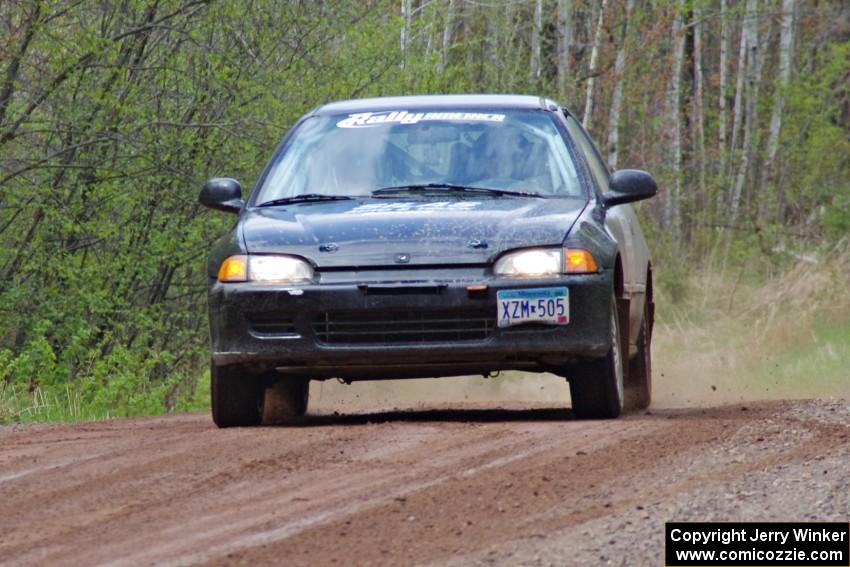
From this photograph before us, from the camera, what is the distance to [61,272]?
48.7 feet

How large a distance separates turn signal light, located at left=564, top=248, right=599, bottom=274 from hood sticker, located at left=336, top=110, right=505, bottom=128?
1.46 metres

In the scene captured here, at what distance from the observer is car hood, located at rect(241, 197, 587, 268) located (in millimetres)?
7773

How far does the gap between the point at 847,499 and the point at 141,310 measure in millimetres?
10759

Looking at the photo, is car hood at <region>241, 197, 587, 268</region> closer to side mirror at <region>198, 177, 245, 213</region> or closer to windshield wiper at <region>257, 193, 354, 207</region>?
windshield wiper at <region>257, 193, 354, 207</region>

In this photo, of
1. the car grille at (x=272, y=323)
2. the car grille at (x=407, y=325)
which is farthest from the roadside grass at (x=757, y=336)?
the car grille at (x=272, y=323)

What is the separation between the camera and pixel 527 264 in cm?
775

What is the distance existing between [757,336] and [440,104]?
878cm

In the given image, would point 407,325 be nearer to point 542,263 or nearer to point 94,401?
point 542,263

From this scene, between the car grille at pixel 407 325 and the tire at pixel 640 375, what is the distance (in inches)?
97.0

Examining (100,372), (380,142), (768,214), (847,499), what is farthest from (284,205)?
(768,214)

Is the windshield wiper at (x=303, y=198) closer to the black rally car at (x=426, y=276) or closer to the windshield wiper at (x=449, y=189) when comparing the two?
the black rally car at (x=426, y=276)

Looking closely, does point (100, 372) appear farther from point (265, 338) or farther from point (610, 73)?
point (610, 73)

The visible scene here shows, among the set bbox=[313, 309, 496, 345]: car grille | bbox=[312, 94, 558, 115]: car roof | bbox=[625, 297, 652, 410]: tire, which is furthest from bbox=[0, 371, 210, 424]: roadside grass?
bbox=[313, 309, 496, 345]: car grille

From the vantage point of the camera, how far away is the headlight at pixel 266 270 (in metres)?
7.86
